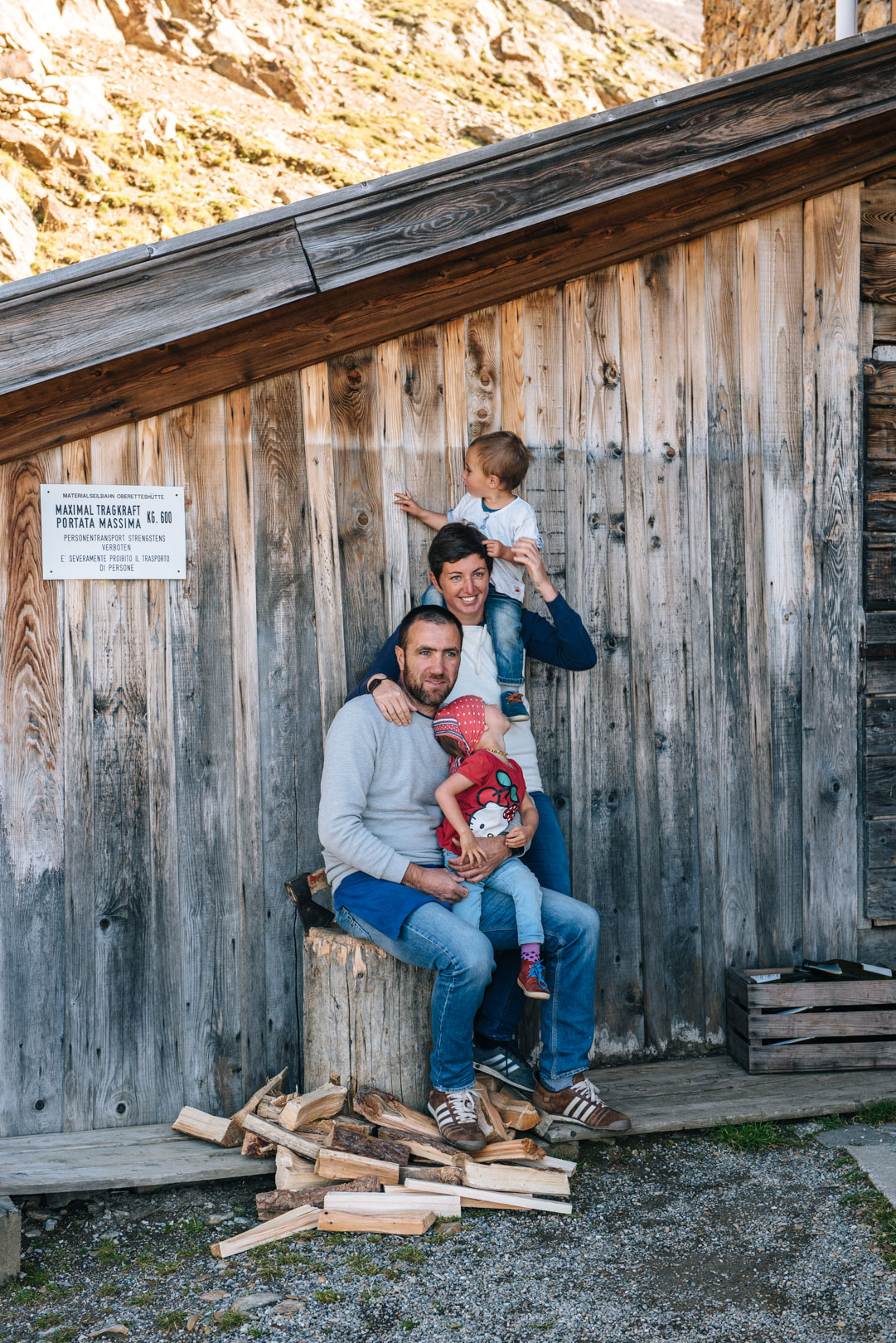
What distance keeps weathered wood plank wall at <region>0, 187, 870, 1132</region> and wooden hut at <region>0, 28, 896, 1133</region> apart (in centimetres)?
1

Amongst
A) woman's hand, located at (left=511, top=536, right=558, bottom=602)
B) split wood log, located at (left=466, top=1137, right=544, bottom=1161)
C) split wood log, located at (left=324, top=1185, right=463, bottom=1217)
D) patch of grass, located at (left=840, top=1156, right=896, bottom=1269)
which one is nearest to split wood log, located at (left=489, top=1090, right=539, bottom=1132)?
split wood log, located at (left=466, top=1137, right=544, bottom=1161)

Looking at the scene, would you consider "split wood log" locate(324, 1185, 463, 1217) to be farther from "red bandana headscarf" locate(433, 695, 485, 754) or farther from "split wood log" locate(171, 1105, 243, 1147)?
"red bandana headscarf" locate(433, 695, 485, 754)

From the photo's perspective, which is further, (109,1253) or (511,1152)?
(511,1152)

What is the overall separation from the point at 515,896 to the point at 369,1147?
873 millimetres

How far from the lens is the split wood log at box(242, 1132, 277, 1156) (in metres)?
3.32

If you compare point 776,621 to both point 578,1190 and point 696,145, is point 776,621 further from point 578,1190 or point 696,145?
point 578,1190

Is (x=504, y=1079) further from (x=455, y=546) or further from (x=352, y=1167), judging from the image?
(x=455, y=546)

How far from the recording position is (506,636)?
3680mm

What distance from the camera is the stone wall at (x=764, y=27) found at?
662cm

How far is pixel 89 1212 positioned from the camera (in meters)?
3.21

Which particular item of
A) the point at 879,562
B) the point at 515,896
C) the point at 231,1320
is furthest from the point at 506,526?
the point at 231,1320

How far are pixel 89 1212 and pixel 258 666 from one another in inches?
71.5

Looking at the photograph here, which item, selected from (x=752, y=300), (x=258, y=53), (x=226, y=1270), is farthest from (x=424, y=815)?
(x=258, y=53)

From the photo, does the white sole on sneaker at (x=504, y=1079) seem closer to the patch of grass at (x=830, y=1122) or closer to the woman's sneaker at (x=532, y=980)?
the woman's sneaker at (x=532, y=980)
